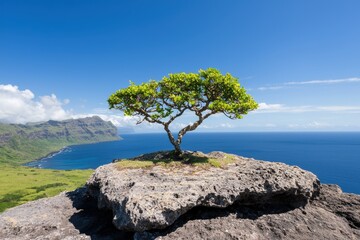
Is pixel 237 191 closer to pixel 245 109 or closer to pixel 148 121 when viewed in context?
pixel 245 109

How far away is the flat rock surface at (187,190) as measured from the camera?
18.4 m

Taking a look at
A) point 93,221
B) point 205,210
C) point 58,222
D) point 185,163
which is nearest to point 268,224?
point 205,210

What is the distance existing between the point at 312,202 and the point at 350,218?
3.19 meters

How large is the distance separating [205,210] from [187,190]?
2.78 m

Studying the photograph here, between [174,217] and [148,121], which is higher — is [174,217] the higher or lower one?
the lower one

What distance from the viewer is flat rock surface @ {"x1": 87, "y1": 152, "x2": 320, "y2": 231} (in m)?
18.4

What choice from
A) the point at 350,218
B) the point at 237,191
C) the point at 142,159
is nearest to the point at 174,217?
the point at 237,191

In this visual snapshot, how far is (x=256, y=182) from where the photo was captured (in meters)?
22.3

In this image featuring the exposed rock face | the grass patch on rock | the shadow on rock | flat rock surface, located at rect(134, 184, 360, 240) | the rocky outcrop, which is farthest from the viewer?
the grass patch on rock

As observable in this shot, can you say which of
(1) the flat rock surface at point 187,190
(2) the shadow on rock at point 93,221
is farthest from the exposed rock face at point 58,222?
(1) the flat rock surface at point 187,190

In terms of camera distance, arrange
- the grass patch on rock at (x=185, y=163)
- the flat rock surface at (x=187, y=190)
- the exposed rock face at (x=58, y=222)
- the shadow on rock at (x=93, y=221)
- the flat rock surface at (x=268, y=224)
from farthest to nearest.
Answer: the grass patch on rock at (x=185, y=163) → the shadow on rock at (x=93, y=221) → the exposed rock face at (x=58, y=222) → the flat rock surface at (x=268, y=224) → the flat rock surface at (x=187, y=190)

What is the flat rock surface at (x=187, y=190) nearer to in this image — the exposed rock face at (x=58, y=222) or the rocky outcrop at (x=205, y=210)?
the rocky outcrop at (x=205, y=210)

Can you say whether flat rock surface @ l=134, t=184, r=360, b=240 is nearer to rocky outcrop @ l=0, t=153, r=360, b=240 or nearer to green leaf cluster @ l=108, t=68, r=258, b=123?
rocky outcrop @ l=0, t=153, r=360, b=240

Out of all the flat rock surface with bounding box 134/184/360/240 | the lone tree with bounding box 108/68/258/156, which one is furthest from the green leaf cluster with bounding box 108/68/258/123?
the flat rock surface with bounding box 134/184/360/240
